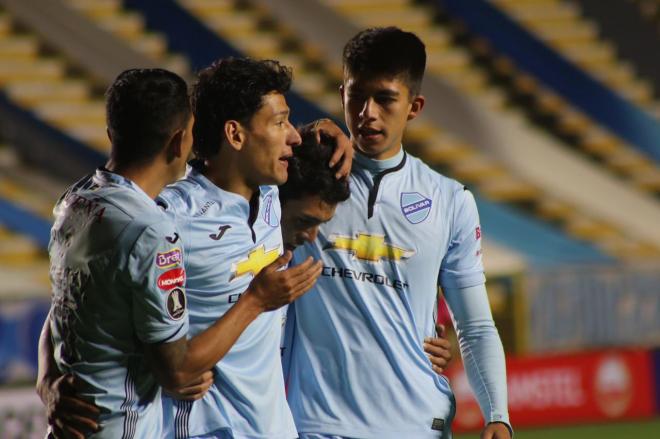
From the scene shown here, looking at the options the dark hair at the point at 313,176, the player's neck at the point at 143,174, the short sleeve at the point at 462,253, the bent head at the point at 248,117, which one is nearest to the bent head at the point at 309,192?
the dark hair at the point at 313,176

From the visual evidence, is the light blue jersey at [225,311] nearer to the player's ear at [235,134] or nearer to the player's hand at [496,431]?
the player's ear at [235,134]

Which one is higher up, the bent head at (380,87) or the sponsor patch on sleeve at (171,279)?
the bent head at (380,87)

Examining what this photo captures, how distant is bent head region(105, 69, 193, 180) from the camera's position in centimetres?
249

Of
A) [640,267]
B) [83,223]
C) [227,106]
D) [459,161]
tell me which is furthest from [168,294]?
[459,161]

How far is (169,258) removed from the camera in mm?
2393

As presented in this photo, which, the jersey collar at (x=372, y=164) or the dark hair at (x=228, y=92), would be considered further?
the jersey collar at (x=372, y=164)

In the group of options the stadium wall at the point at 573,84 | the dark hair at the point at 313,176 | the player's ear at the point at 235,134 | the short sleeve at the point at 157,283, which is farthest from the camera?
the stadium wall at the point at 573,84

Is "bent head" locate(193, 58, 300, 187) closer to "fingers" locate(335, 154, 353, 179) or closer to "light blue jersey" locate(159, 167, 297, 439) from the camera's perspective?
"light blue jersey" locate(159, 167, 297, 439)

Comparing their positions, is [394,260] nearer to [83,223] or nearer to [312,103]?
[83,223]

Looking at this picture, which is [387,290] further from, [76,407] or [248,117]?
[76,407]

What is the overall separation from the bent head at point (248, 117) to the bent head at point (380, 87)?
0.37m

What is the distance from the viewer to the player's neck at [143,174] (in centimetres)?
248

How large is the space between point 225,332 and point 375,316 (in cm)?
68

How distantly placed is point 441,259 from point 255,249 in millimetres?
627
